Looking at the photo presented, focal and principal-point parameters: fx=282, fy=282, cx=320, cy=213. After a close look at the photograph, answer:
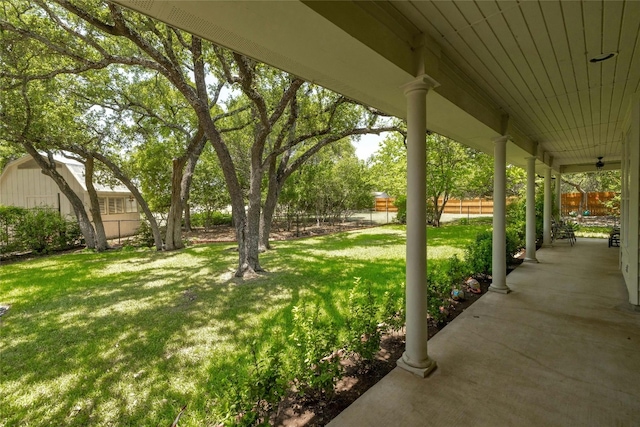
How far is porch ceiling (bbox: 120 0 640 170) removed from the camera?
1.52 m

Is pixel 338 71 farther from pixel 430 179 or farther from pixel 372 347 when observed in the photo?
pixel 430 179

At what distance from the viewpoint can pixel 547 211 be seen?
8359 millimetres

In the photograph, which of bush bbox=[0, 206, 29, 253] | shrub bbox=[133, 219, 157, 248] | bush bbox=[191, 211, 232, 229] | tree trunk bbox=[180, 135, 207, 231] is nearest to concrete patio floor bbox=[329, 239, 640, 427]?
tree trunk bbox=[180, 135, 207, 231]

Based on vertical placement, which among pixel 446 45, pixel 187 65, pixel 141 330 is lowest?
pixel 141 330

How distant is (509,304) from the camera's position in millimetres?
3975

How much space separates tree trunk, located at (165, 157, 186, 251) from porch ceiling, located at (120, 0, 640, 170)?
7971mm

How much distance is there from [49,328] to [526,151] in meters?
8.20

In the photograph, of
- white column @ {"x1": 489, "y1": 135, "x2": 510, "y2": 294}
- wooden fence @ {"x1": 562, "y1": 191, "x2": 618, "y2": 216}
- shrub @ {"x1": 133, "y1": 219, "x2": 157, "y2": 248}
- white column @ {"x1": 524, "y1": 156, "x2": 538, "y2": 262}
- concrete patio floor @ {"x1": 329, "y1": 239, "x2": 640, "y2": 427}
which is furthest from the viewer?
wooden fence @ {"x1": 562, "y1": 191, "x2": 618, "y2": 216}

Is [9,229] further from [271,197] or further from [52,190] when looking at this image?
[271,197]

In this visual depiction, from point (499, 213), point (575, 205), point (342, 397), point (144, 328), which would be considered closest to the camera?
point (342, 397)

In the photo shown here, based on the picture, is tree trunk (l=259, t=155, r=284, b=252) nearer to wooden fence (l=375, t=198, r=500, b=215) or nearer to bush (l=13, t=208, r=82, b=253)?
bush (l=13, t=208, r=82, b=253)

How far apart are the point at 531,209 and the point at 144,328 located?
7.64 m

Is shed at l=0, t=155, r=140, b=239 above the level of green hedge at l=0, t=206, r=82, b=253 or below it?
above

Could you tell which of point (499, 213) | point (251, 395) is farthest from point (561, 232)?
point (251, 395)
